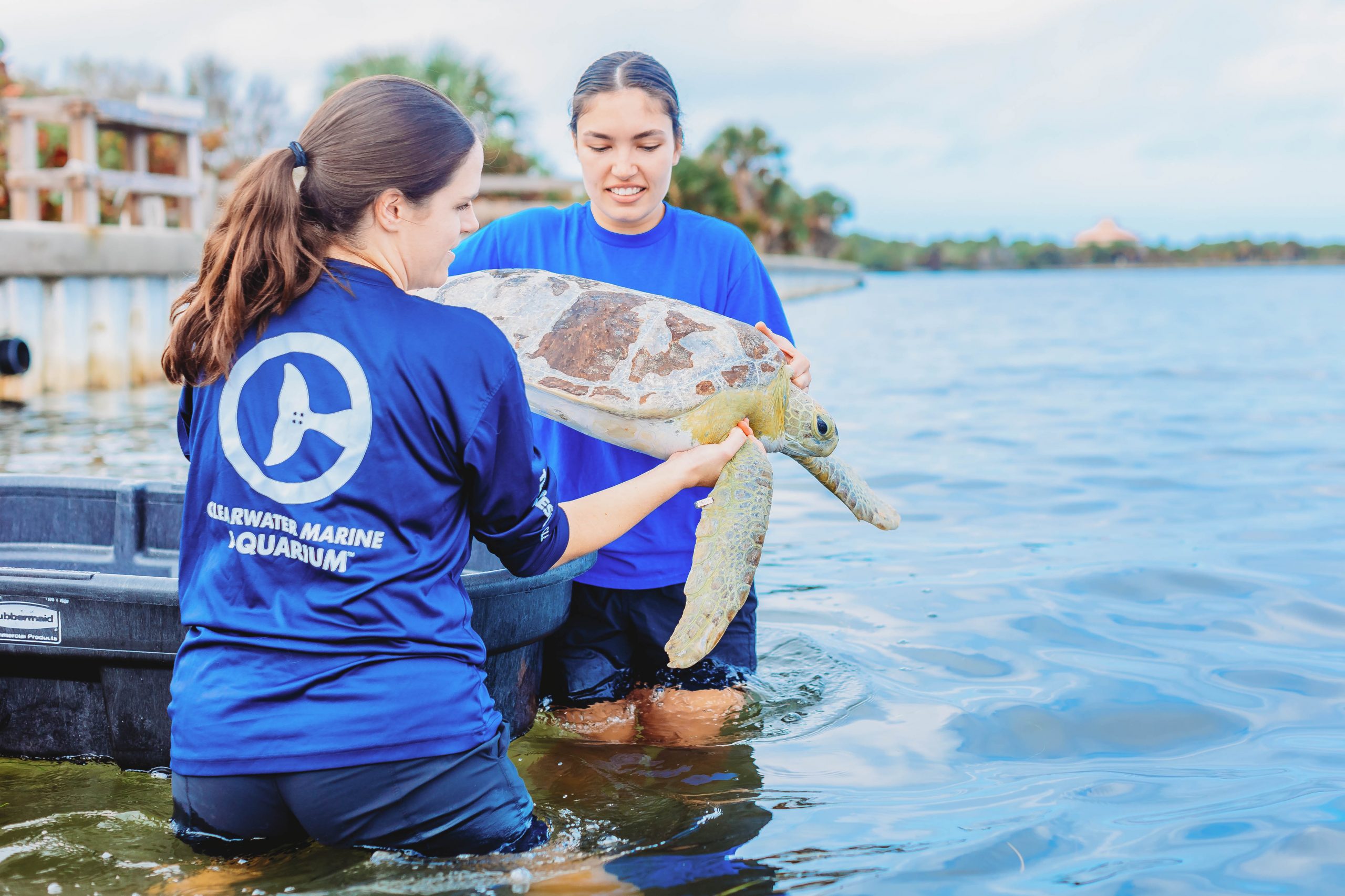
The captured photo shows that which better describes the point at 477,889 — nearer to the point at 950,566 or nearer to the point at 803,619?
the point at 803,619

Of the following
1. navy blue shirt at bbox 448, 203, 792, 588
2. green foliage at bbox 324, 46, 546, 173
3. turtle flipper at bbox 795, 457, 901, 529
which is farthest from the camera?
green foliage at bbox 324, 46, 546, 173

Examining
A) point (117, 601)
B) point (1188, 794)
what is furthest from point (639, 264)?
point (1188, 794)

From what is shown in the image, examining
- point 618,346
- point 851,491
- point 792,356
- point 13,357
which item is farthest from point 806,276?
point 618,346

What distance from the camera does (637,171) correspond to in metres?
2.99

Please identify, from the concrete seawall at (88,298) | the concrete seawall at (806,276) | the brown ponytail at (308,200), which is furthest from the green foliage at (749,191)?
the brown ponytail at (308,200)

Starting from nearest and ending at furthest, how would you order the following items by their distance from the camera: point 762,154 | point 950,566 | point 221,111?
1. point 950,566
2. point 221,111
3. point 762,154

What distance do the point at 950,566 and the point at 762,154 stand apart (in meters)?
51.9

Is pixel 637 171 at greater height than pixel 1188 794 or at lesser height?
greater

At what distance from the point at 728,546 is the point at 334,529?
4.27ft

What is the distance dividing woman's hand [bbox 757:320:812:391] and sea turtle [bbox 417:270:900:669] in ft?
0.33

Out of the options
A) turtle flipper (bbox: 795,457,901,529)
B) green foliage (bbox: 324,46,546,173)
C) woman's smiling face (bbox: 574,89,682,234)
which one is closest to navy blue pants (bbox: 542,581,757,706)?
turtle flipper (bbox: 795,457,901,529)

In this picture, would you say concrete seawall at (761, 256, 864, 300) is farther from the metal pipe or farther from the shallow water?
the shallow water

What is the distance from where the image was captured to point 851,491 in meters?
3.53

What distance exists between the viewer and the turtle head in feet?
10.7
